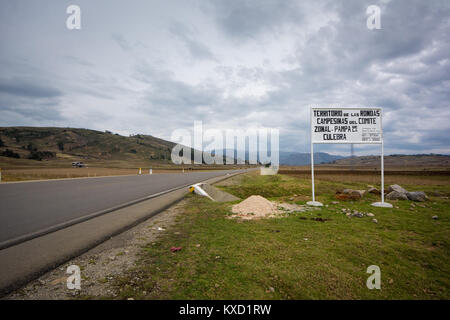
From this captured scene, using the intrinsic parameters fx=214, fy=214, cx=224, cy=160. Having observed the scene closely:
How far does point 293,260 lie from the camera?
3508 mm

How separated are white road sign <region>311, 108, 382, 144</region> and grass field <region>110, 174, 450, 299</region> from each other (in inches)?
164

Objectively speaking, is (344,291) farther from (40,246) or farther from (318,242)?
(40,246)

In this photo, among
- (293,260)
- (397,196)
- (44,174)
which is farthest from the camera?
(44,174)

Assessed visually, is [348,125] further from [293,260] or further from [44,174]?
[44,174]

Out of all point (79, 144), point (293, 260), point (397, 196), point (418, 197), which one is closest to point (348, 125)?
point (397, 196)

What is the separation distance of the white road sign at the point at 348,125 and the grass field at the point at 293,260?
4174 mm

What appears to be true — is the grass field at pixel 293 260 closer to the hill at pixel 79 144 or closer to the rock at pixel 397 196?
the rock at pixel 397 196

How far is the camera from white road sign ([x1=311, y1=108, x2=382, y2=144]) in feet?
30.7

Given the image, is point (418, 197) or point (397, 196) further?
point (397, 196)

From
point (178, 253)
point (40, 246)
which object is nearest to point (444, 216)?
point (178, 253)

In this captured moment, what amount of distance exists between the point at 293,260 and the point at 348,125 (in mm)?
7933

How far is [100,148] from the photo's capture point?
122 m

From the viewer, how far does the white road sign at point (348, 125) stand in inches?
369

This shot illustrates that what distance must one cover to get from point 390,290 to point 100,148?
140 m
